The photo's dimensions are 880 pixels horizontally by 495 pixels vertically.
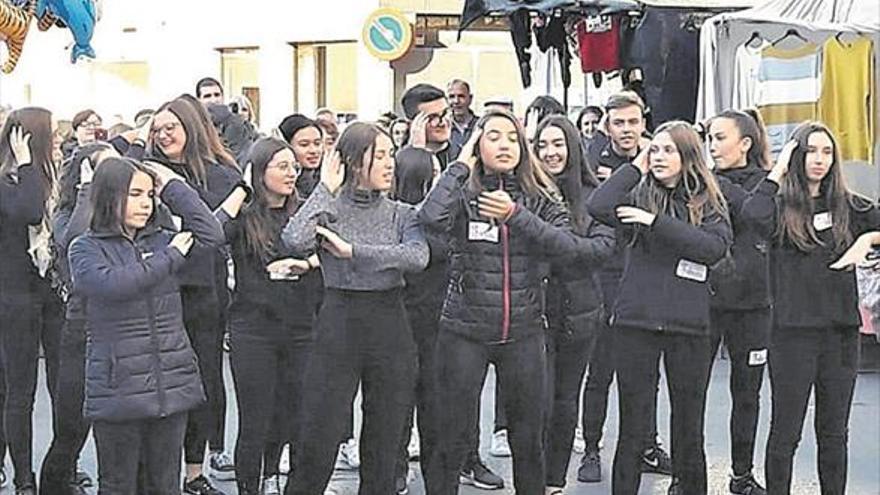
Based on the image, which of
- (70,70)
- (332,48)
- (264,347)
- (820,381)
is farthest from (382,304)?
(70,70)

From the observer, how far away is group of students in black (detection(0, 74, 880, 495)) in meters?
5.37

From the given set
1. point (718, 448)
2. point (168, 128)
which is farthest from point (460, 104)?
point (168, 128)

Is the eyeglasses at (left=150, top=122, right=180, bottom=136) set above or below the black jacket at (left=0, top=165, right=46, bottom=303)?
above

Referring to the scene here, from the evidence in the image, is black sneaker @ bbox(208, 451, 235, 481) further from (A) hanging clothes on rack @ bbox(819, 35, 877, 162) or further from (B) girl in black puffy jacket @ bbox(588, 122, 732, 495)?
(A) hanging clothes on rack @ bbox(819, 35, 877, 162)

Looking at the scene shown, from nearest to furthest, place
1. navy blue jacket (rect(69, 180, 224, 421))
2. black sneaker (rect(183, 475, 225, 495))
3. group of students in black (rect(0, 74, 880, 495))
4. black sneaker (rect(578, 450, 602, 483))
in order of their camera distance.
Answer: navy blue jacket (rect(69, 180, 224, 421)), group of students in black (rect(0, 74, 880, 495)), black sneaker (rect(183, 475, 225, 495)), black sneaker (rect(578, 450, 602, 483))

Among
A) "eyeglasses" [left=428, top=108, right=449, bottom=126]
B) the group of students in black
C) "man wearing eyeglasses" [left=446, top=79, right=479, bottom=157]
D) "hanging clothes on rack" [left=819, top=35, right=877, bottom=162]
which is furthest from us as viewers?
"hanging clothes on rack" [left=819, top=35, right=877, bottom=162]

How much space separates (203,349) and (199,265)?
41 centimetres

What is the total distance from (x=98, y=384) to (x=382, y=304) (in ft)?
3.59

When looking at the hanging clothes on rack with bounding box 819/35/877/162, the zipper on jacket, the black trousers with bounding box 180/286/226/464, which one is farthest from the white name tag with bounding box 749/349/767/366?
the hanging clothes on rack with bounding box 819/35/877/162

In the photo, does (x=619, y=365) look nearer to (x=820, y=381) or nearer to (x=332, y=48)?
(x=820, y=381)

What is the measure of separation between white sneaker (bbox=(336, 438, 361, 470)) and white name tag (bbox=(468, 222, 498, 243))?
2.01 metres

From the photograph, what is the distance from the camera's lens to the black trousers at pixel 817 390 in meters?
5.96

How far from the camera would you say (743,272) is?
6.60 metres

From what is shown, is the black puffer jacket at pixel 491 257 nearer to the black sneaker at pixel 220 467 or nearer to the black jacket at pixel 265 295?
the black jacket at pixel 265 295
